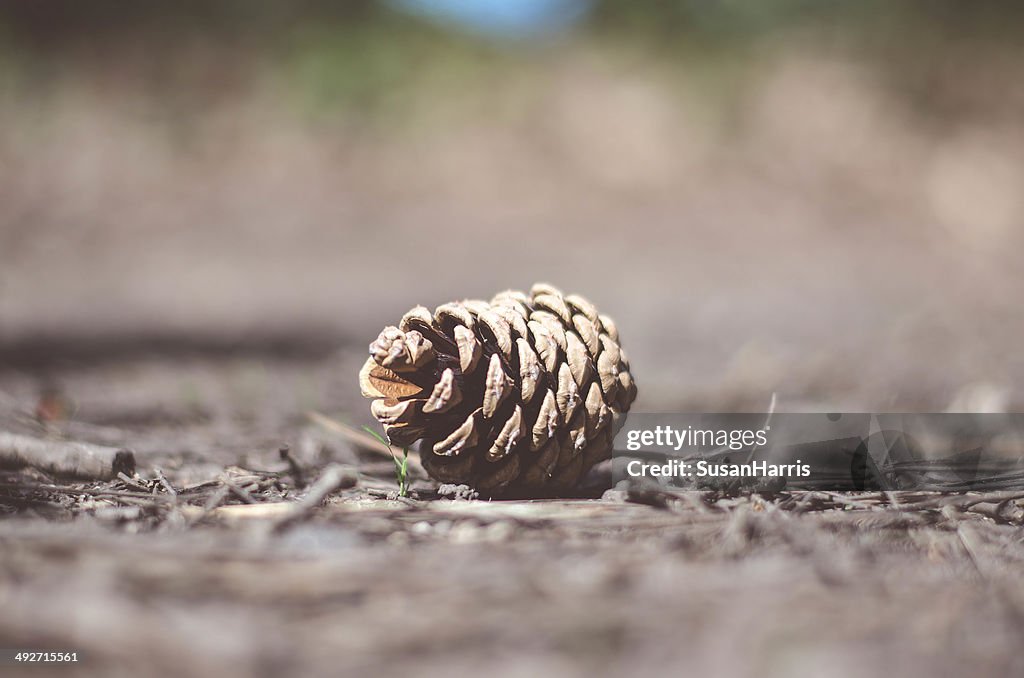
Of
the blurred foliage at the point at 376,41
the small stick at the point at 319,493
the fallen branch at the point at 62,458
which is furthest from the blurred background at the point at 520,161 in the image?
the small stick at the point at 319,493

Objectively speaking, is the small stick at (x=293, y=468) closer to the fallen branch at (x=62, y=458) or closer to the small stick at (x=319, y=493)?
the small stick at (x=319, y=493)

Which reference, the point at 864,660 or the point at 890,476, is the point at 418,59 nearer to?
the point at 890,476

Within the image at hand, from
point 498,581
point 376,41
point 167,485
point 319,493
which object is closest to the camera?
point 498,581

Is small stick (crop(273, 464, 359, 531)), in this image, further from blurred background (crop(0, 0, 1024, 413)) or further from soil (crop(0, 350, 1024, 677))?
blurred background (crop(0, 0, 1024, 413))

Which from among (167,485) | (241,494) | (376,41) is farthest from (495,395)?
(376,41)

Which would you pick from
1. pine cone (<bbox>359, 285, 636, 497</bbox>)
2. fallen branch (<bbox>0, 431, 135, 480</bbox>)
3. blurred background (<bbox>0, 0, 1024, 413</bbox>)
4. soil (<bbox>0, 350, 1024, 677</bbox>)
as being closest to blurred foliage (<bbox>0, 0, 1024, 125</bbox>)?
blurred background (<bbox>0, 0, 1024, 413</bbox>)

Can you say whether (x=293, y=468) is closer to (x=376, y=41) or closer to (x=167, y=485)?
(x=167, y=485)

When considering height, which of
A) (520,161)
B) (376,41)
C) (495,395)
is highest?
(376,41)
